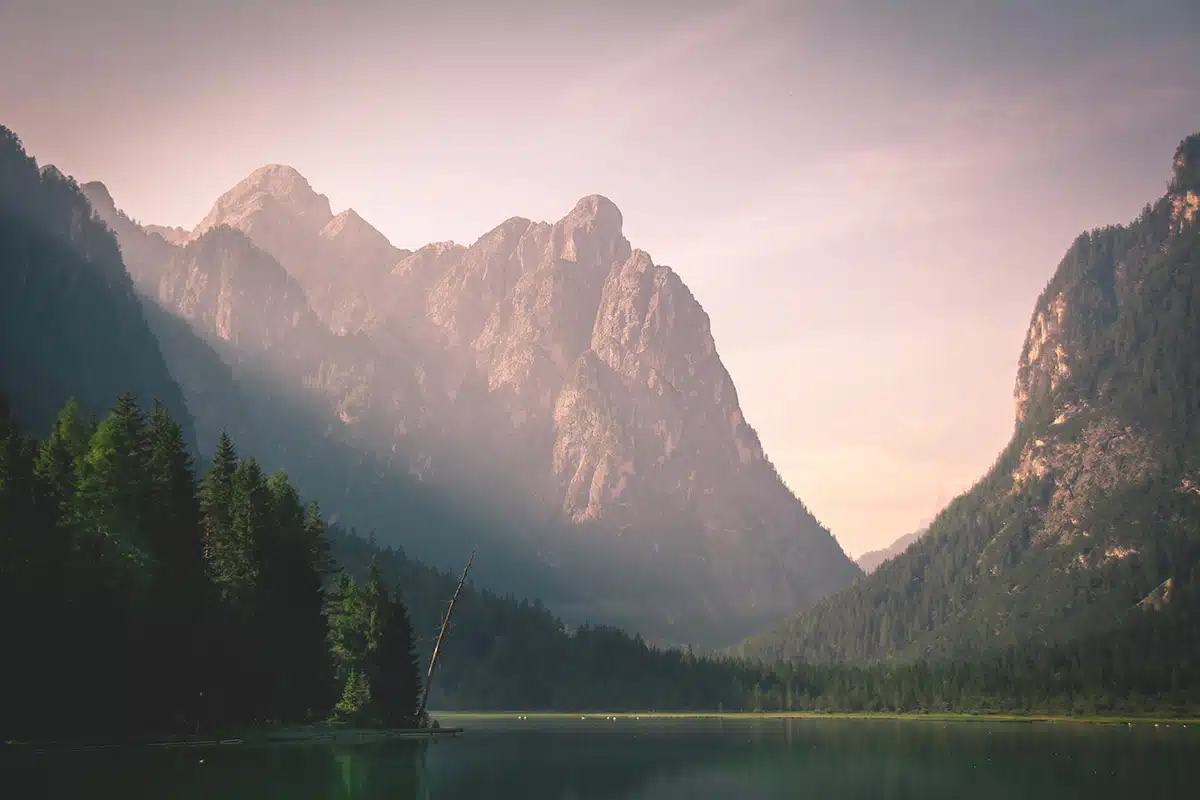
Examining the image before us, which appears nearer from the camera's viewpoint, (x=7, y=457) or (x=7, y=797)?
(x=7, y=797)

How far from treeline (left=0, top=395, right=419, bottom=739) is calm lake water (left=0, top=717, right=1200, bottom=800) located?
5.97 meters

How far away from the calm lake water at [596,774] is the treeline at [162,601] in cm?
597

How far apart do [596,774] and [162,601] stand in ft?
120

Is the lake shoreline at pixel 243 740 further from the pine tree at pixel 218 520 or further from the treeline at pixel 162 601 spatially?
the pine tree at pixel 218 520

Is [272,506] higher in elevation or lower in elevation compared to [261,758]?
higher

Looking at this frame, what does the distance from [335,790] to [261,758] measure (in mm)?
21351

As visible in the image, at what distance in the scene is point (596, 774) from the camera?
95.1 metres

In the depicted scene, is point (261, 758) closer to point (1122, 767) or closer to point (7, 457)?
point (7, 457)

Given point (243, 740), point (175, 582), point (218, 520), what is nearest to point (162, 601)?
point (175, 582)

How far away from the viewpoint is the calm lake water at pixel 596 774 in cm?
6712

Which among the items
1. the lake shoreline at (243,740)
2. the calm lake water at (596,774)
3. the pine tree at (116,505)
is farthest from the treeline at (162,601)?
the calm lake water at (596,774)

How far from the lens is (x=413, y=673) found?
5448 inches

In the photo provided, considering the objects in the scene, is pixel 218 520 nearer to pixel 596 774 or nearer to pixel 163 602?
pixel 163 602

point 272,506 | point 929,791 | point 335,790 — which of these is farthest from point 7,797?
point 272,506
